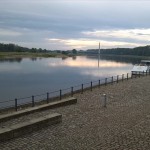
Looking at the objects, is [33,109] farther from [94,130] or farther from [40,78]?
[40,78]

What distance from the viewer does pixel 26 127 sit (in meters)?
10.5

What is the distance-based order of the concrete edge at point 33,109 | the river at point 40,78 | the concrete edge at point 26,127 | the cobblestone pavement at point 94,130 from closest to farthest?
1. the cobblestone pavement at point 94,130
2. the concrete edge at point 26,127
3. the concrete edge at point 33,109
4. the river at point 40,78

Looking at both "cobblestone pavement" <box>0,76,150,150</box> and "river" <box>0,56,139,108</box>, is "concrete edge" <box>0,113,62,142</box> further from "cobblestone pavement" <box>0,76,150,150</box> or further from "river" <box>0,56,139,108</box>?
"river" <box>0,56,139,108</box>

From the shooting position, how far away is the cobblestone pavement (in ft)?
31.3

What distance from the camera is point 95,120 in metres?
13.0

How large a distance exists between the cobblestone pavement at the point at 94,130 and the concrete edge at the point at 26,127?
0.20m

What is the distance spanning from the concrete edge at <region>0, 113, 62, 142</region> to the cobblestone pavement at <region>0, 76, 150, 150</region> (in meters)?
0.20

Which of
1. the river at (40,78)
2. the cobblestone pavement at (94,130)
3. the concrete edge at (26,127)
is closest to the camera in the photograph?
the cobblestone pavement at (94,130)

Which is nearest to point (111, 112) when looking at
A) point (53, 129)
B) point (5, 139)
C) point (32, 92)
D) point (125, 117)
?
point (125, 117)

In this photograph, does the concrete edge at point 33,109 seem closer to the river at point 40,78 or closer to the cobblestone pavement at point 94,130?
the cobblestone pavement at point 94,130

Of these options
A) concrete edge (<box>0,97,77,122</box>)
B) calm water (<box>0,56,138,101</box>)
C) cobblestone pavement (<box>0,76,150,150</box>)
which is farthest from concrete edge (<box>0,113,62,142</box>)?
calm water (<box>0,56,138,101</box>)

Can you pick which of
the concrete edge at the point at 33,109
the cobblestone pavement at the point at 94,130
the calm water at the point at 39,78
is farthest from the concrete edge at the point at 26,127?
the calm water at the point at 39,78

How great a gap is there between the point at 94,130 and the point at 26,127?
2.74 metres

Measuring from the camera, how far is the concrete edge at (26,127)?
968 cm
